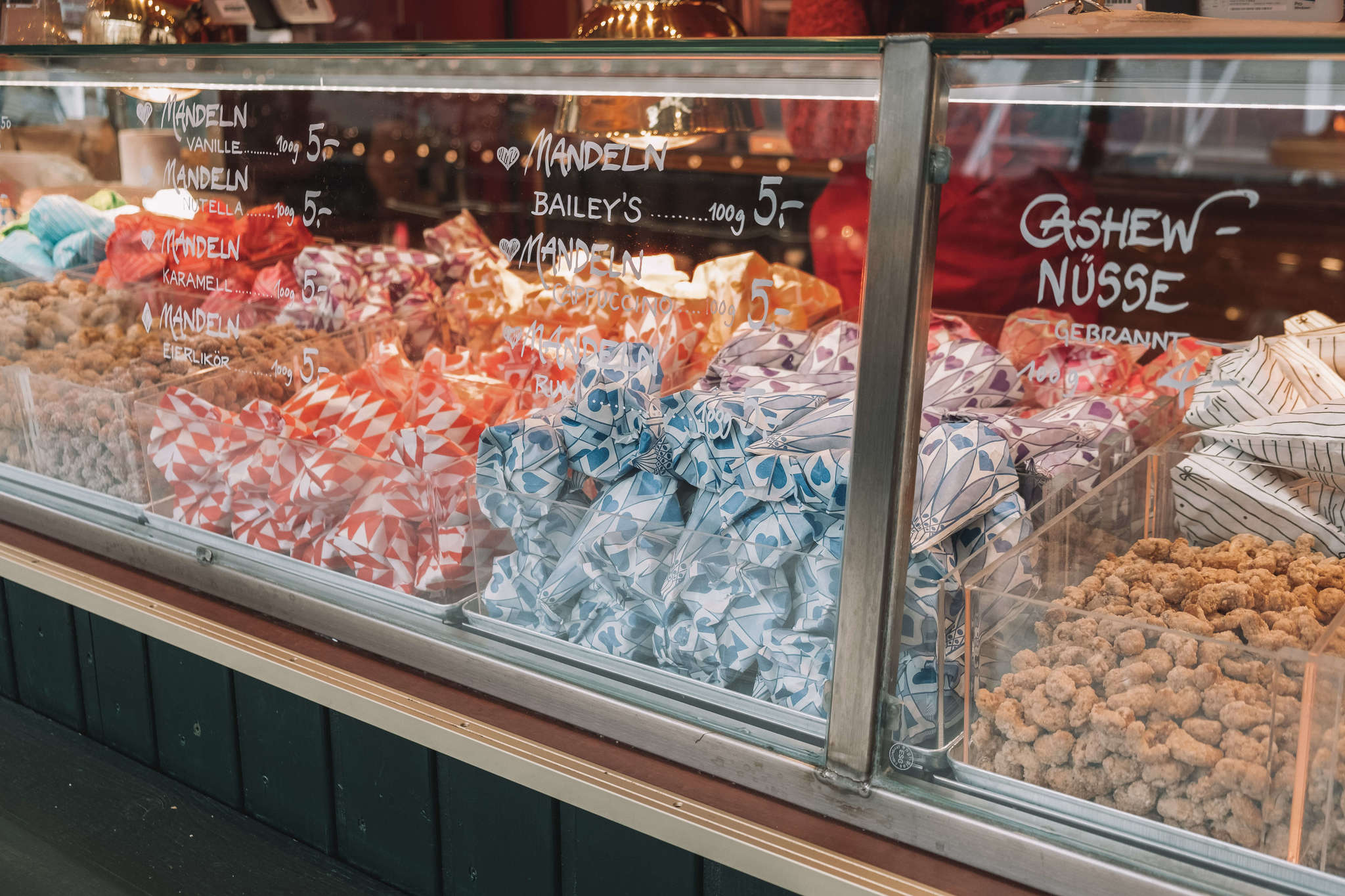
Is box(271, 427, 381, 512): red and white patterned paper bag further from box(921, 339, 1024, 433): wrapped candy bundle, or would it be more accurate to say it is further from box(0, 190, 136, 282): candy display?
box(0, 190, 136, 282): candy display

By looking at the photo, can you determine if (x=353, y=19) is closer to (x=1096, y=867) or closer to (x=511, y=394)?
(x=511, y=394)

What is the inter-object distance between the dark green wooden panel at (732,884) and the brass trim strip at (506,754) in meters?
0.05

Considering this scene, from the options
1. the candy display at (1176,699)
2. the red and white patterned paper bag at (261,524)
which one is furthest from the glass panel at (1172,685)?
the red and white patterned paper bag at (261,524)

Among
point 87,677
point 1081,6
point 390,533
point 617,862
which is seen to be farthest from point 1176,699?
point 87,677

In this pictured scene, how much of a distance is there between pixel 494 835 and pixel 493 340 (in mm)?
667

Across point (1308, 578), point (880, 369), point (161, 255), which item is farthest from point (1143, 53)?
point (161, 255)

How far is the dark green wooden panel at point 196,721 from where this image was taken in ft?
4.62

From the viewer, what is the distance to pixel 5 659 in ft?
5.66

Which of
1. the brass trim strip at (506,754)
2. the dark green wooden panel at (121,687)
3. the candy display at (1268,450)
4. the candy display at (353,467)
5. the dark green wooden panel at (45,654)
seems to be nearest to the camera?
the brass trim strip at (506,754)

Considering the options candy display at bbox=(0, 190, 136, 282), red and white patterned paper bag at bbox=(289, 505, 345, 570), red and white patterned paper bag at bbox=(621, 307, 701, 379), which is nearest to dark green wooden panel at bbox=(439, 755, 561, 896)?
red and white patterned paper bag at bbox=(289, 505, 345, 570)

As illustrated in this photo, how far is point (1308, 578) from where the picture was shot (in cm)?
96

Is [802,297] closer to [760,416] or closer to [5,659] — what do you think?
[760,416]

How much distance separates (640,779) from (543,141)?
2.20 feet

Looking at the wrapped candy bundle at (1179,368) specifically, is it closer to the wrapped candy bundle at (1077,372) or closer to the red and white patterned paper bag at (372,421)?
the wrapped candy bundle at (1077,372)
